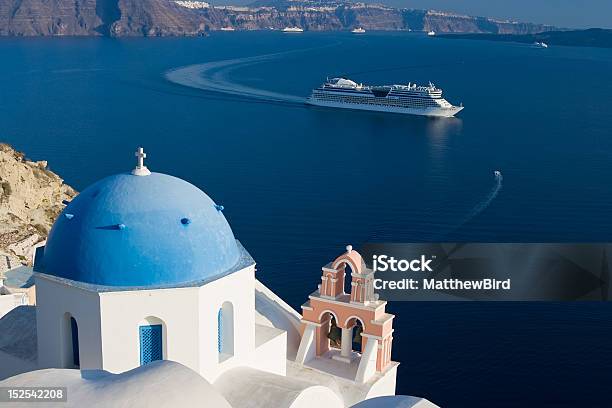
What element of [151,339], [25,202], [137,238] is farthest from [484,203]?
[137,238]

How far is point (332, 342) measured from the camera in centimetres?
1311

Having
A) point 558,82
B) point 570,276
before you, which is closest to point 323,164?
point 570,276

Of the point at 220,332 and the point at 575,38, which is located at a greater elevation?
the point at 575,38

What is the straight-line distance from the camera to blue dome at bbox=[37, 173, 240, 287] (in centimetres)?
847

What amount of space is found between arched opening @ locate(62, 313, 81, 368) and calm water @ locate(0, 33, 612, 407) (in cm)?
979

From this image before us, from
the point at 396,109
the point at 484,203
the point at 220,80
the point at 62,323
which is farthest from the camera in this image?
the point at 220,80

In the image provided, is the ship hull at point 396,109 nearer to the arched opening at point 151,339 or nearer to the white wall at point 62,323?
the arched opening at point 151,339

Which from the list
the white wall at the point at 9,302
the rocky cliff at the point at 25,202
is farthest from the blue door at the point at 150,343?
the rocky cliff at the point at 25,202

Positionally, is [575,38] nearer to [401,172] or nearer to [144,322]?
[401,172]

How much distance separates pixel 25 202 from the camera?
25.0 metres

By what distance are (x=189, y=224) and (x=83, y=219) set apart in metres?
1.32

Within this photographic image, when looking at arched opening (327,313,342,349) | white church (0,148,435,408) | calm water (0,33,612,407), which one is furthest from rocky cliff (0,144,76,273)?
white church (0,148,435,408)

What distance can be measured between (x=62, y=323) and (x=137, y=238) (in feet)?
4.93

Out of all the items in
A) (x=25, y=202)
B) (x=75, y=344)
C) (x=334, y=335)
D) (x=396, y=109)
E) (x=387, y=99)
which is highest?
(x=75, y=344)
